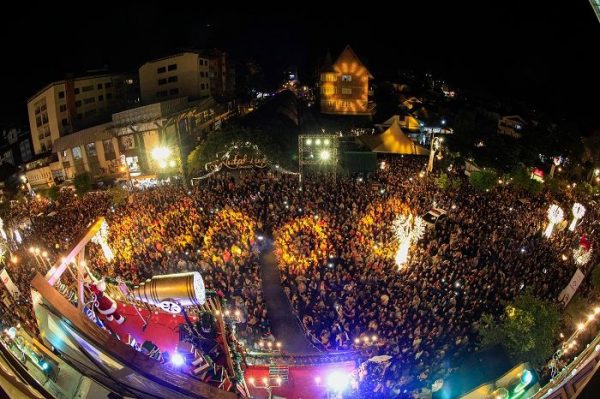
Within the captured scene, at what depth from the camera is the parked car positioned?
14141mm

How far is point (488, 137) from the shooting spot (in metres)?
27.6

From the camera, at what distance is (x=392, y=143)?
24828 mm

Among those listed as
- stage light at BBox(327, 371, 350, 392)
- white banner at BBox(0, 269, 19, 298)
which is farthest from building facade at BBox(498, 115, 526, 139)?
white banner at BBox(0, 269, 19, 298)

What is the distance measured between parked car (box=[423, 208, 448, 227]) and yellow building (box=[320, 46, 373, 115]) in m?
23.5

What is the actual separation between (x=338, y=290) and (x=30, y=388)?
9190mm

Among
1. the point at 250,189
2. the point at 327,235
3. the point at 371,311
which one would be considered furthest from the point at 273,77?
the point at 371,311

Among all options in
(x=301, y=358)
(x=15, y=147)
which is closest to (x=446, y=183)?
(x=301, y=358)

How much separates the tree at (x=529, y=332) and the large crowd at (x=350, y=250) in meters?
0.85

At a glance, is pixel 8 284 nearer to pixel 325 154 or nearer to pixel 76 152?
pixel 325 154

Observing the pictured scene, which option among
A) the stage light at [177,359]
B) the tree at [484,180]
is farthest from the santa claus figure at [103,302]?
the tree at [484,180]

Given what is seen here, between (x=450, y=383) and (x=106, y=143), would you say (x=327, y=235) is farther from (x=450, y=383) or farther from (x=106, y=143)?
(x=106, y=143)

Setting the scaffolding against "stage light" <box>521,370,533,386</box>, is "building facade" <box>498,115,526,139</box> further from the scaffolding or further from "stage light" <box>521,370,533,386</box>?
"stage light" <box>521,370,533,386</box>

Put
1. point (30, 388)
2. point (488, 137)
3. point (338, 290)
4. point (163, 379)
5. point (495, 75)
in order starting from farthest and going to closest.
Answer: point (495, 75), point (488, 137), point (338, 290), point (163, 379), point (30, 388)

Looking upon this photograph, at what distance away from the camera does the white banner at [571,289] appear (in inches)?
404
